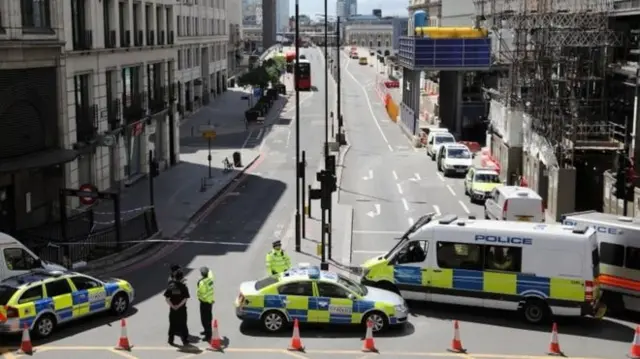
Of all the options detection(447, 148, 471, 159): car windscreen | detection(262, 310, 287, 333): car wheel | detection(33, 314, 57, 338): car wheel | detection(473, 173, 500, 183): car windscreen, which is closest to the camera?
detection(33, 314, 57, 338): car wheel

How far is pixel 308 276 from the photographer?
19359mm

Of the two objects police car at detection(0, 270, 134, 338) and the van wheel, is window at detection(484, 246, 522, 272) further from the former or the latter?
police car at detection(0, 270, 134, 338)

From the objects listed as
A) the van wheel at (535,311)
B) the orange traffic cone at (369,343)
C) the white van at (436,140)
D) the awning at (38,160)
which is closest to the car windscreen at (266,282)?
the orange traffic cone at (369,343)

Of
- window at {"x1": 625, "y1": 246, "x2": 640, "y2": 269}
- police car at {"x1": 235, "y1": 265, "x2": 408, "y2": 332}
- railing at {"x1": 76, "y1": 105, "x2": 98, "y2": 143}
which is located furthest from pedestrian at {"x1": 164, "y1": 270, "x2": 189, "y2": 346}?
railing at {"x1": 76, "y1": 105, "x2": 98, "y2": 143}

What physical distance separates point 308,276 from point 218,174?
30.4 metres

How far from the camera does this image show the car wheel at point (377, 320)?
19125 mm

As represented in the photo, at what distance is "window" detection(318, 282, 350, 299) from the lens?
1911 cm

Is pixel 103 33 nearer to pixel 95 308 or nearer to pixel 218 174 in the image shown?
pixel 218 174

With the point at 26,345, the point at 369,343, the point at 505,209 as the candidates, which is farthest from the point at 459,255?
the point at 505,209

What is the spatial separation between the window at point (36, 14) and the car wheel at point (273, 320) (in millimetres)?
17207

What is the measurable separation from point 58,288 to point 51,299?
1.44 feet

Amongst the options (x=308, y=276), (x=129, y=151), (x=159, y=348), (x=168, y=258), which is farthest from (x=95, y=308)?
(x=129, y=151)

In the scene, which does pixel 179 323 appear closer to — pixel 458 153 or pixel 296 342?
pixel 296 342

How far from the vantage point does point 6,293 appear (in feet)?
60.6
